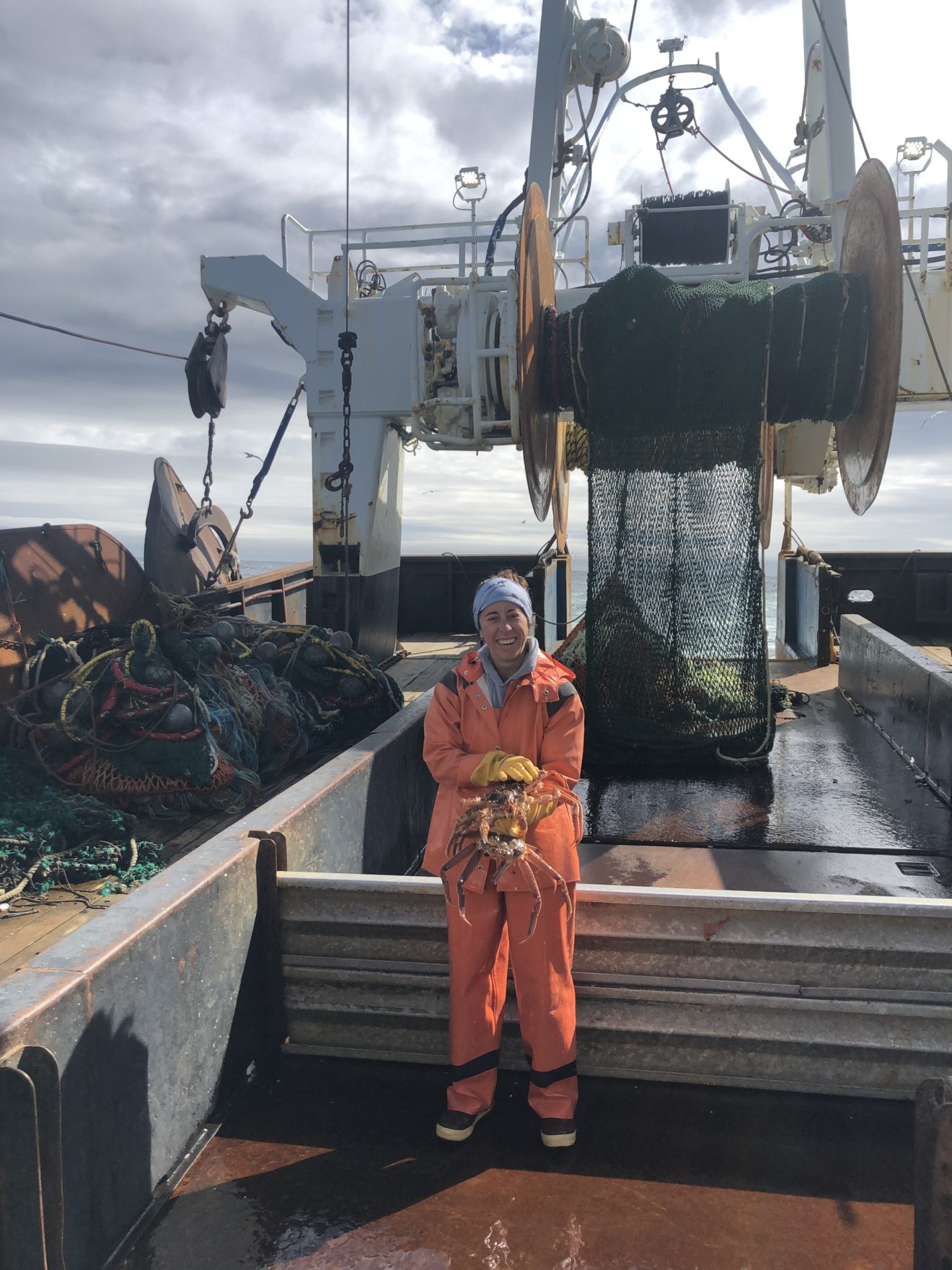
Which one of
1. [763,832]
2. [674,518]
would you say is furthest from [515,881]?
[674,518]

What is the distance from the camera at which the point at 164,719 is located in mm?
5633

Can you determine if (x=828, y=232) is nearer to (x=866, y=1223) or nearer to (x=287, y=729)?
(x=287, y=729)

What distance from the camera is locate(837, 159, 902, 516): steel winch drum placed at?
4652 millimetres

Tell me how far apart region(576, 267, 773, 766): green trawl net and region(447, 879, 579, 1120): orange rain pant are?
290cm

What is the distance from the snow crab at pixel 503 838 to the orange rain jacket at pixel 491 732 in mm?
52

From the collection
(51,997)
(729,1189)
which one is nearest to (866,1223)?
(729,1189)

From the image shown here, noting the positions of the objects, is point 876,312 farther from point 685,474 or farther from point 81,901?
point 81,901

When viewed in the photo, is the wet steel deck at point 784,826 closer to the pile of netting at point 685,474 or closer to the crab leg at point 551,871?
the pile of netting at point 685,474

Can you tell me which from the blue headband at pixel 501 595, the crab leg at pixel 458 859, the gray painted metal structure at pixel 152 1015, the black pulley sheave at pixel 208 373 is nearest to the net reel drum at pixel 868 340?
the blue headband at pixel 501 595

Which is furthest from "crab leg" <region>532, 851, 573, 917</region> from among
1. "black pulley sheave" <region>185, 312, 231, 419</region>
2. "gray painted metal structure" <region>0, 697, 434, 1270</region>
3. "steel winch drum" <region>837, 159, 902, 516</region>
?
"black pulley sheave" <region>185, 312, 231, 419</region>

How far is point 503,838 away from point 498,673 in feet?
1.77

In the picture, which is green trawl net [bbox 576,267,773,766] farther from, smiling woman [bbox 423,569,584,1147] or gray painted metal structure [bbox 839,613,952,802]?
smiling woman [bbox 423,569,584,1147]

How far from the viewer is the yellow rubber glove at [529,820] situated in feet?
8.00

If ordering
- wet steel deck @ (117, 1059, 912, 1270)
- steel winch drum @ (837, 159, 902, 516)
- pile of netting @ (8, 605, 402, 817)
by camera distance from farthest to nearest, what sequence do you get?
pile of netting @ (8, 605, 402, 817) → steel winch drum @ (837, 159, 902, 516) → wet steel deck @ (117, 1059, 912, 1270)
